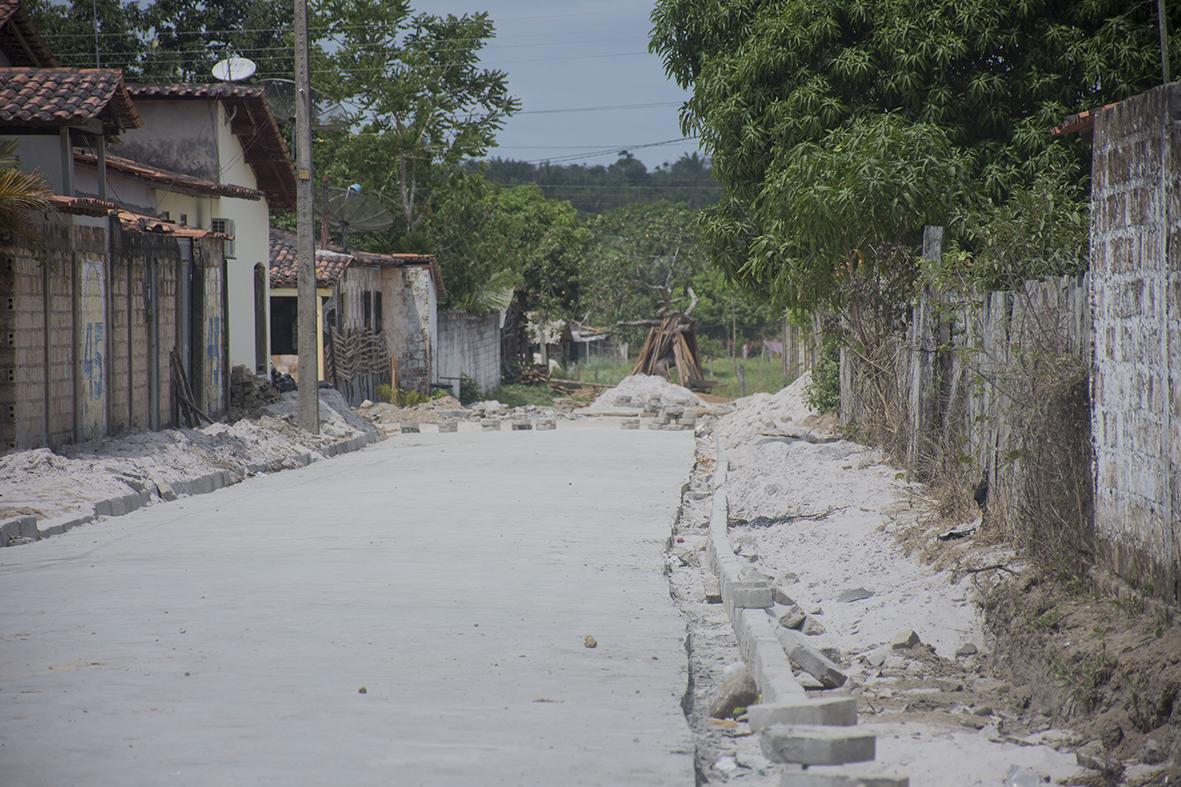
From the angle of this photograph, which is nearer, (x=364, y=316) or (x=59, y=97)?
(x=59, y=97)

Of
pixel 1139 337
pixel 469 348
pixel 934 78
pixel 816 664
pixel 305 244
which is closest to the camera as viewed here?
pixel 1139 337

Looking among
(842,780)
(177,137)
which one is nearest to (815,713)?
(842,780)

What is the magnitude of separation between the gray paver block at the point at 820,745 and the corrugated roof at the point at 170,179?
20.0 m

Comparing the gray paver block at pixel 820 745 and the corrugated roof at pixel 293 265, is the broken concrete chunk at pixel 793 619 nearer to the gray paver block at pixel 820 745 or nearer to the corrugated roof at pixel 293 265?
the gray paver block at pixel 820 745

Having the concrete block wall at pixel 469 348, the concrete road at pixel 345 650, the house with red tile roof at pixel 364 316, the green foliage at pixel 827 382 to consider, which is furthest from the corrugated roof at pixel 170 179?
the concrete block wall at pixel 469 348

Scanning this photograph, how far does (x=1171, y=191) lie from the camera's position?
6840 millimetres

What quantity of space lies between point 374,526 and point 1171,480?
27.4 feet

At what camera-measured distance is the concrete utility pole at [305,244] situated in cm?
2550

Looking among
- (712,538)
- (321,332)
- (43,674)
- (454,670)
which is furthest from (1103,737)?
(321,332)

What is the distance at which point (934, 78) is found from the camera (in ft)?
68.1

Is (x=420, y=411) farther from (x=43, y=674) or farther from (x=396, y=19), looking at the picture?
(x=43, y=674)

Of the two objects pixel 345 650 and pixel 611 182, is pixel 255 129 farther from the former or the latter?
pixel 611 182

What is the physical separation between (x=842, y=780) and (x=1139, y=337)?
3319mm

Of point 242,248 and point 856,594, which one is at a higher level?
point 242,248
